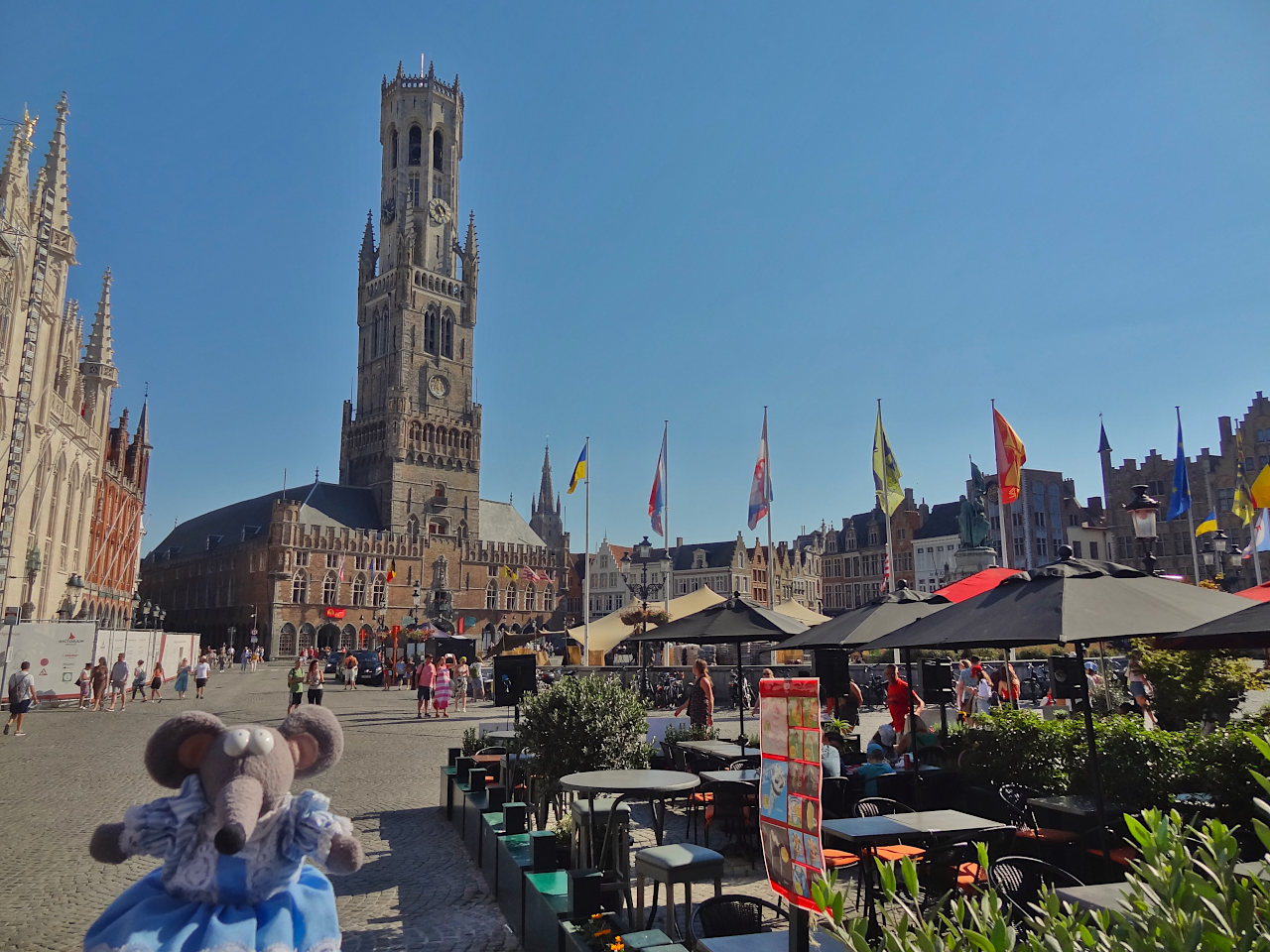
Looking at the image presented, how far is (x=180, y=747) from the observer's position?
308cm

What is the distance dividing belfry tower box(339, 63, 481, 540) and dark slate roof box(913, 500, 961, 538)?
38.6 m

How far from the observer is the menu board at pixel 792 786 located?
318cm

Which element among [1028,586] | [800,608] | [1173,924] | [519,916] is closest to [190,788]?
[1173,924]

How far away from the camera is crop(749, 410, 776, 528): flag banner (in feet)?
75.4

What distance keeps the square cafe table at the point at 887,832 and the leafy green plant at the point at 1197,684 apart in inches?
283

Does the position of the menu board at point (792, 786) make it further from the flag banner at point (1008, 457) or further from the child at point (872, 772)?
the flag banner at point (1008, 457)

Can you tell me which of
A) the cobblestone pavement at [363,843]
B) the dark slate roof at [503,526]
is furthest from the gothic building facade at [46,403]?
the dark slate roof at [503,526]

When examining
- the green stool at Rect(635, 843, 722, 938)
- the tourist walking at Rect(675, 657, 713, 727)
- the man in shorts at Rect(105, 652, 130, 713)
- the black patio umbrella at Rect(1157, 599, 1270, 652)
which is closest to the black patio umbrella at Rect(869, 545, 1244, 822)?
the black patio umbrella at Rect(1157, 599, 1270, 652)

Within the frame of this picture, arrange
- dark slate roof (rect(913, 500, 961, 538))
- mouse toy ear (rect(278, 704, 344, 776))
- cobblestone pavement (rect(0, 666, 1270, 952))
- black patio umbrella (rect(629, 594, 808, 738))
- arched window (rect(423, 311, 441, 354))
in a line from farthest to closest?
arched window (rect(423, 311, 441, 354)) < dark slate roof (rect(913, 500, 961, 538)) < black patio umbrella (rect(629, 594, 808, 738)) < cobblestone pavement (rect(0, 666, 1270, 952)) < mouse toy ear (rect(278, 704, 344, 776))

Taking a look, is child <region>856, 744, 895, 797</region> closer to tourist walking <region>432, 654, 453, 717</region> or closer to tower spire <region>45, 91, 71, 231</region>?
tourist walking <region>432, 654, 453, 717</region>

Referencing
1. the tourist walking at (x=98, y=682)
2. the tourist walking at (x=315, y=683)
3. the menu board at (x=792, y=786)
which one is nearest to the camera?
the menu board at (x=792, y=786)

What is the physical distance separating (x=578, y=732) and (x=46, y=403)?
30.1 metres

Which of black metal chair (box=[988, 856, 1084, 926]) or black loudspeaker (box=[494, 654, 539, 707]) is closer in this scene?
black metal chair (box=[988, 856, 1084, 926])

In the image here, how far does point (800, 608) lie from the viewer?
89.9 feet
